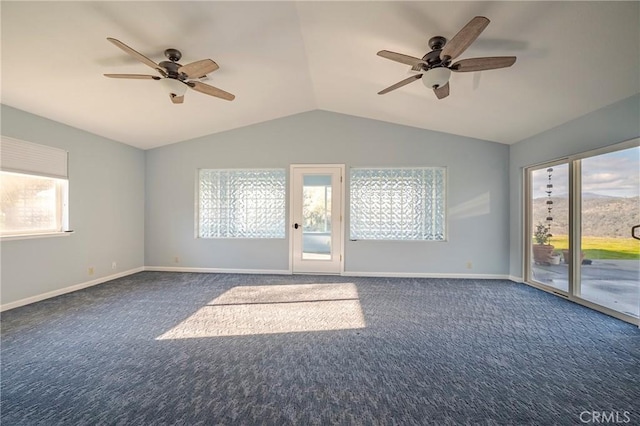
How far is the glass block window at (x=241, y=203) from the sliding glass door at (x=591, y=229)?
4249mm

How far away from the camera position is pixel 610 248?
3047mm

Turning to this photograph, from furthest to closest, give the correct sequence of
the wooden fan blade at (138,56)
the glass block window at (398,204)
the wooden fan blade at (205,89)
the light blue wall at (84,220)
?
the glass block window at (398,204), the light blue wall at (84,220), the wooden fan blade at (205,89), the wooden fan blade at (138,56)

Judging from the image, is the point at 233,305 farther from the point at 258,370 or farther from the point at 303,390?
the point at 303,390

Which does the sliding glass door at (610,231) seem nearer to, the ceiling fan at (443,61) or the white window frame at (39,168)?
the ceiling fan at (443,61)

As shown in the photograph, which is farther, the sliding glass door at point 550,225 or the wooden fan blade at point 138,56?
the sliding glass door at point 550,225

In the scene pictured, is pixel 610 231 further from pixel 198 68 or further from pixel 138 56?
pixel 138 56

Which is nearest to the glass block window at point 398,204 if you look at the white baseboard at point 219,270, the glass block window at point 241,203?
the glass block window at point 241,203

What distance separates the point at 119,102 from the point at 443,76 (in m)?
3.87

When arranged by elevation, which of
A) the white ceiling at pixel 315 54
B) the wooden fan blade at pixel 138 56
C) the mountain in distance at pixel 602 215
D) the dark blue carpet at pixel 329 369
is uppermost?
the white ceiling at pixel 315 54

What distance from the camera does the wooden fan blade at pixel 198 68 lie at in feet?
7.76

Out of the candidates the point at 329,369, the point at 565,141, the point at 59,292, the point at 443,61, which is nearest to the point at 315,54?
the point at 443,61

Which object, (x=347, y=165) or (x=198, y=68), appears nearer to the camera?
(x=198, y=68)

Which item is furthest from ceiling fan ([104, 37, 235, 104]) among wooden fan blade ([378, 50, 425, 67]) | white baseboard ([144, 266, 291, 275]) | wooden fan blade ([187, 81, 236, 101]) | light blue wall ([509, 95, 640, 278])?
light blue wall ([509, 95, 640, 278])

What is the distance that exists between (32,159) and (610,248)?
23.2 ft
